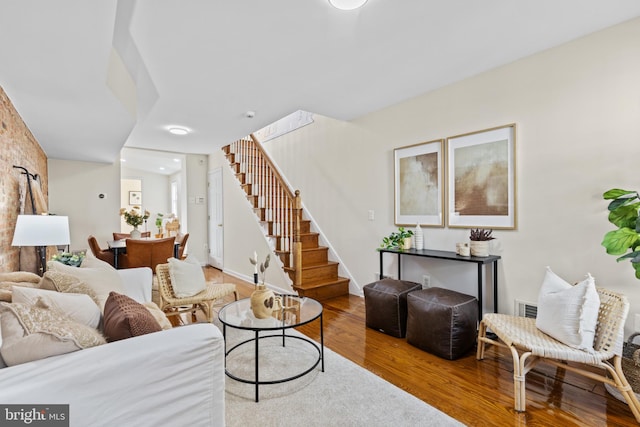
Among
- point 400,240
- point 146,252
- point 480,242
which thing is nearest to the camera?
point 480,242

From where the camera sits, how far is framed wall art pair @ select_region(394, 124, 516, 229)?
9.00 ft

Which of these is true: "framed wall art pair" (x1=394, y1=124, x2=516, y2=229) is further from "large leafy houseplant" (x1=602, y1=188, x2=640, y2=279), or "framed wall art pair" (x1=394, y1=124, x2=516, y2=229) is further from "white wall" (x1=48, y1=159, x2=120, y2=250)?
"white wall" (x1=48, y1=159, x2=120, y2=250)

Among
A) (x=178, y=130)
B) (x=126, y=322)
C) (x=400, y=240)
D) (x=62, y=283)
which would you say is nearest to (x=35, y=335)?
(x=126, y=322)

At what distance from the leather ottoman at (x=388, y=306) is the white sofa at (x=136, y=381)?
1850mm

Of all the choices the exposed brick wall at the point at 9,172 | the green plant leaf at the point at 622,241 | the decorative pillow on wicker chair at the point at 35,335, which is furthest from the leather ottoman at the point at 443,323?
the exposed brick wall at the point at 9,172

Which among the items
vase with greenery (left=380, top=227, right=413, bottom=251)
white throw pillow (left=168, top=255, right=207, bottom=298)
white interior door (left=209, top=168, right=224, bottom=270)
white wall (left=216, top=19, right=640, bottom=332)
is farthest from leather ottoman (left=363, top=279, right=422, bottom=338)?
white interior door (left=209, top=168, right=224, bottom=270)

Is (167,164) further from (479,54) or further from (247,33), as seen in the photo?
(479,54)

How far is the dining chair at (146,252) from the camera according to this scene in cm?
393

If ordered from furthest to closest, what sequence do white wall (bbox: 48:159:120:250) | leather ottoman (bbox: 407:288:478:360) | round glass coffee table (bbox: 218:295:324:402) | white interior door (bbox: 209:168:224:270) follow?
1. white interior door (bbox: 209:168:224:270)
2. white wall (bbox: 48:159:120:250)
3. leather ottoman (bbox: 407:288:478:360)
4. round glass coffee table (bbox: 218:295:324:402)

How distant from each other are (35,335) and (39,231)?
5.89ft

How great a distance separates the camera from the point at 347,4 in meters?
1.84

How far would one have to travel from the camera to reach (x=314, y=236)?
15.1 ft

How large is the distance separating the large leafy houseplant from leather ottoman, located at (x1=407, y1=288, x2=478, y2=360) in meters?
1.00

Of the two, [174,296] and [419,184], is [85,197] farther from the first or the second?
[419,184]
